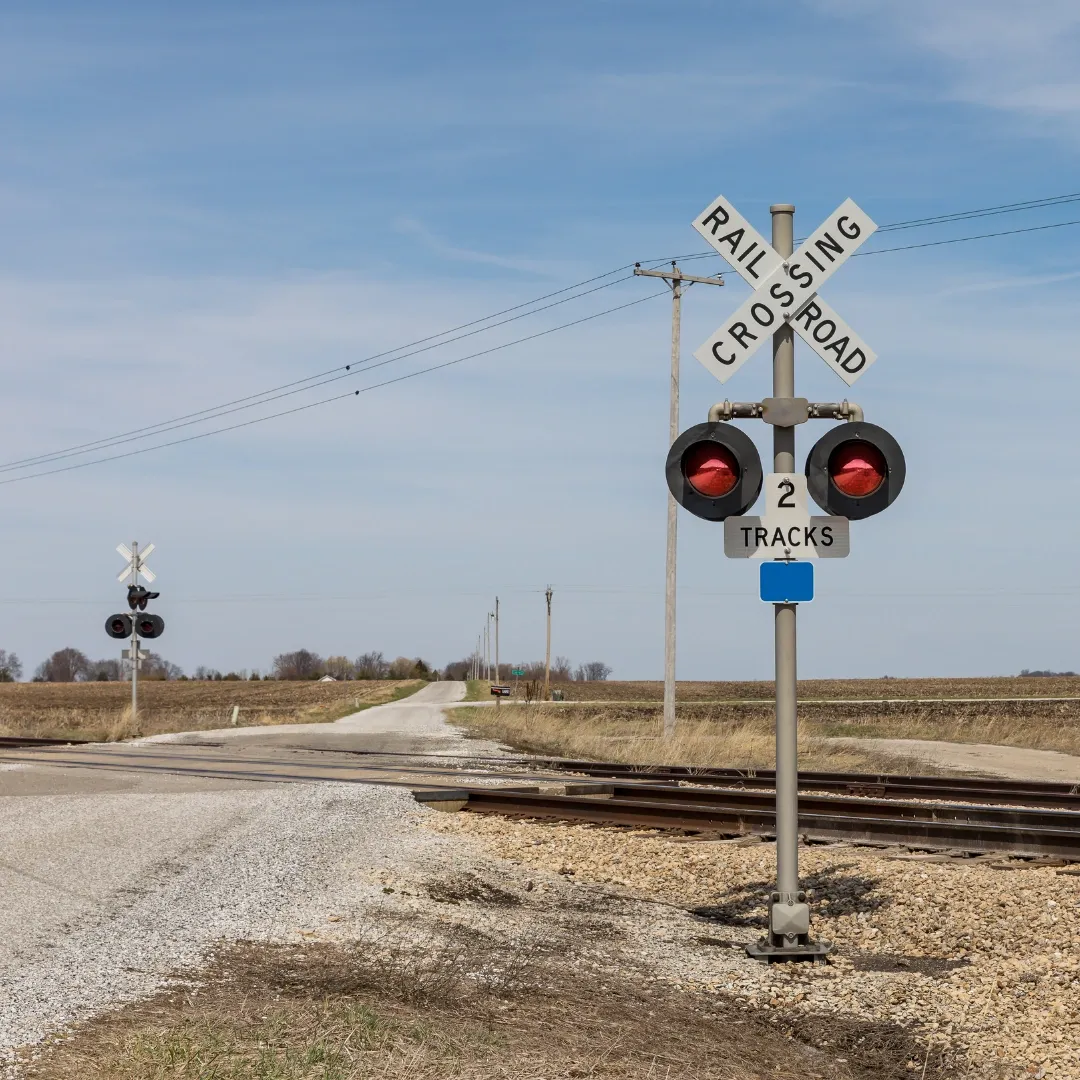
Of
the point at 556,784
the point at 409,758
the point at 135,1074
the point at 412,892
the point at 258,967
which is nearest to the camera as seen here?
the point at 135,1074

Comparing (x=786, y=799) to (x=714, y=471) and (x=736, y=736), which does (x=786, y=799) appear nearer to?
(x=714, y=471)

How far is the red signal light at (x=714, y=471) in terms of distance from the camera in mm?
7480

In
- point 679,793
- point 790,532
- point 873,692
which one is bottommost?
point 873,692

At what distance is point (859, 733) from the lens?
37406mm

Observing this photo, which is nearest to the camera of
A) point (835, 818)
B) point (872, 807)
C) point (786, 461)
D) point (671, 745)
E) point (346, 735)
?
point (786, 461)

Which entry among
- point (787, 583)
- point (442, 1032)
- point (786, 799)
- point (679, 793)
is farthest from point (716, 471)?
point (679, 793)

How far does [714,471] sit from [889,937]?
10.5 feet

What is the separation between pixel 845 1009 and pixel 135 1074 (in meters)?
3.47

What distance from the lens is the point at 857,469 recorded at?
741cm

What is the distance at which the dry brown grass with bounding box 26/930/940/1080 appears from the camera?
5.06m

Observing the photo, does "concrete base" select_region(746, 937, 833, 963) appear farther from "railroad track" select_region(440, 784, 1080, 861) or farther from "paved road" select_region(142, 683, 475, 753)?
"paved road" select_region(142, 683, 475, 753)

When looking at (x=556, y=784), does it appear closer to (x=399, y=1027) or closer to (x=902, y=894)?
(x=902, y=894)

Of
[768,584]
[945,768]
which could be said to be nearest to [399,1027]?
[768,584]

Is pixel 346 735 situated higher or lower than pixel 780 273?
lower
